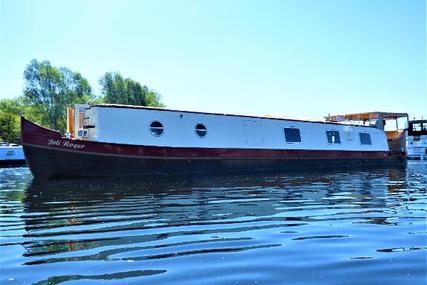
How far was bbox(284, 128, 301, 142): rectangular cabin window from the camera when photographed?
76.0 feet

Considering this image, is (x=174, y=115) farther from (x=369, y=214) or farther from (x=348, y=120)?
(x=348, y=120)

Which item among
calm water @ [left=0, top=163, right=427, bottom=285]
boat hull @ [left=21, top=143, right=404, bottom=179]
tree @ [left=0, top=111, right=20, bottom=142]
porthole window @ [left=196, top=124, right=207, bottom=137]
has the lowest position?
calm water @ [left=0, top=163, right=427, bottom=285]

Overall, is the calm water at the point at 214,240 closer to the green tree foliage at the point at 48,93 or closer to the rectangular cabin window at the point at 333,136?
the rectangular cabin window at the point at 333,136

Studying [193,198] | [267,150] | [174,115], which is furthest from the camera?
[267,150]

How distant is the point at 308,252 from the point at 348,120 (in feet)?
91.6

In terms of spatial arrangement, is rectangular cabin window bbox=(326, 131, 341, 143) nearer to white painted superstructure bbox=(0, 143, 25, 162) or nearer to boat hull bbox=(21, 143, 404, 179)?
boat hull bbox=(21, 143, 404, 179)

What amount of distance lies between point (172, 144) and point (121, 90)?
45.4 m

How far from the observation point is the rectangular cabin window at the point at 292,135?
2316 cm

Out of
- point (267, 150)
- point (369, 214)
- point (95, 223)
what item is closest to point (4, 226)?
point (95, 223)

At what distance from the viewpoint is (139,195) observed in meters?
11.0

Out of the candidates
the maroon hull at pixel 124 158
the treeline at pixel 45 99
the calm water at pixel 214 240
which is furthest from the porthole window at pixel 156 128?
the treeline at pixel 45 99

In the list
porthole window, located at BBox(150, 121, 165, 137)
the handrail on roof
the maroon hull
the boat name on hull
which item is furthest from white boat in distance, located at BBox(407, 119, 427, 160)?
the boat name on hull

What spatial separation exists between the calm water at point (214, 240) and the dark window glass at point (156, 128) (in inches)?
312

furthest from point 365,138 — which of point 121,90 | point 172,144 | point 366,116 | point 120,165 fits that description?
point 121,90
